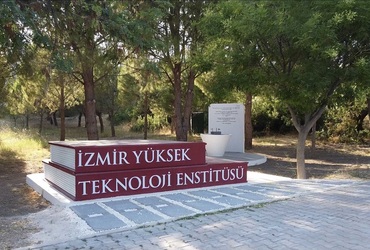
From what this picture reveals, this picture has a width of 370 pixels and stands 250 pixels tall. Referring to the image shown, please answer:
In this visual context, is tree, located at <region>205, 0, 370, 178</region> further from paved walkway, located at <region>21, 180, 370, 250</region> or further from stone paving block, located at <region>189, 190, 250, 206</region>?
stone paving block, located at <region>189, 190, 250, 206</region>

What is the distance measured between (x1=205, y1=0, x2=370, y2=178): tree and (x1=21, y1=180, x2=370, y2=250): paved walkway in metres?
2.82

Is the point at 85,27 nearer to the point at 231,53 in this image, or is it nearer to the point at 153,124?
the point at 231,53

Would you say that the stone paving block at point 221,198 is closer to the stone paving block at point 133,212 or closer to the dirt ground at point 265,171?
the stone paving block at point 133,212

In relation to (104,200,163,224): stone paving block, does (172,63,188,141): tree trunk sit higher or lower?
higher

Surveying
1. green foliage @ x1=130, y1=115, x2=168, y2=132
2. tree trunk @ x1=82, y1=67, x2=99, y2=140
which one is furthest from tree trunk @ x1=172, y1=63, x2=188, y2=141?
green foliage @ x1=130, y1=115, x2=168, y2=132

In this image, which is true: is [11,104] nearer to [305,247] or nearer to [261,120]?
[305,247]

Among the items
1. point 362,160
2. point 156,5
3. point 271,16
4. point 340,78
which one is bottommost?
point 362,160

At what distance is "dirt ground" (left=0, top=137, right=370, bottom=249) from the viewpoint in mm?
4730

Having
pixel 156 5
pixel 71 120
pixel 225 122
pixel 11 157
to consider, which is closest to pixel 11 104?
pixel 11 157

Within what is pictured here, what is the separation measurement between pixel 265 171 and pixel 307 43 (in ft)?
15.6

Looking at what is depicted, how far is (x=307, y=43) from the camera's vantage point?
7973 millimetres

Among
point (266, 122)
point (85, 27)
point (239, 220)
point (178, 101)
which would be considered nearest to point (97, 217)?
point (239, 220)

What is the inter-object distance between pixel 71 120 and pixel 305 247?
43009mm

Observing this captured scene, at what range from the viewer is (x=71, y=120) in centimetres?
4431
